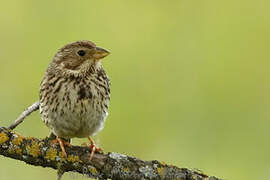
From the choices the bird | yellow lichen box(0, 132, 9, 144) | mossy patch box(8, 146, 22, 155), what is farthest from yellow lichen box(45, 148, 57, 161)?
the bird

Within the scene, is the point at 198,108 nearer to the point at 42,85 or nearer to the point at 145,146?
the point at 145,146

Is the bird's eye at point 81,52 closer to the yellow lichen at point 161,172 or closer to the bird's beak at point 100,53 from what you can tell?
the bird's beak at point 100,53

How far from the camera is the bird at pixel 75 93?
7426mm

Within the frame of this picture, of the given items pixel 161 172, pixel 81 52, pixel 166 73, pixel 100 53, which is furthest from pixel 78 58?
pixel 166 73

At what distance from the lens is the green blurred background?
403 inches

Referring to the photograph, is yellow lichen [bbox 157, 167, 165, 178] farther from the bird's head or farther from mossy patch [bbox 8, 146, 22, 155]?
the bird's head

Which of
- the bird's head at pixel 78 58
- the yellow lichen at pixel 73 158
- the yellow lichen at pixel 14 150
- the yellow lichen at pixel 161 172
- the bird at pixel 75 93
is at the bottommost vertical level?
the yellow lichen at pixel 161 172

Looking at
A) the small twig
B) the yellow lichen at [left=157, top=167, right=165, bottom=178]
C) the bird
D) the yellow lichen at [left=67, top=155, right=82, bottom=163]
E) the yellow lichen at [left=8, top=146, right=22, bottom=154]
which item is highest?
the bird

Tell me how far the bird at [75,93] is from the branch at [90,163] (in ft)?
2.33

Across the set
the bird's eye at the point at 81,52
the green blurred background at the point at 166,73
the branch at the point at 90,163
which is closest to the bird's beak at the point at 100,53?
the bird's eye at the point at 81,52

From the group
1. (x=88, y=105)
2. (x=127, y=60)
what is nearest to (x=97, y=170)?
(x=88, y=105)

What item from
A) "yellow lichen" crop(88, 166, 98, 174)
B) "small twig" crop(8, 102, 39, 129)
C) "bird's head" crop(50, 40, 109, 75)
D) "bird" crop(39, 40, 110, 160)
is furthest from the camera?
"bird's head" crop(50, 40, 109, 75)

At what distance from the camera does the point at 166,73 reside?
12102 mm

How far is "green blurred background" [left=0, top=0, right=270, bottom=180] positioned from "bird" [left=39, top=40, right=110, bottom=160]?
1476mm
